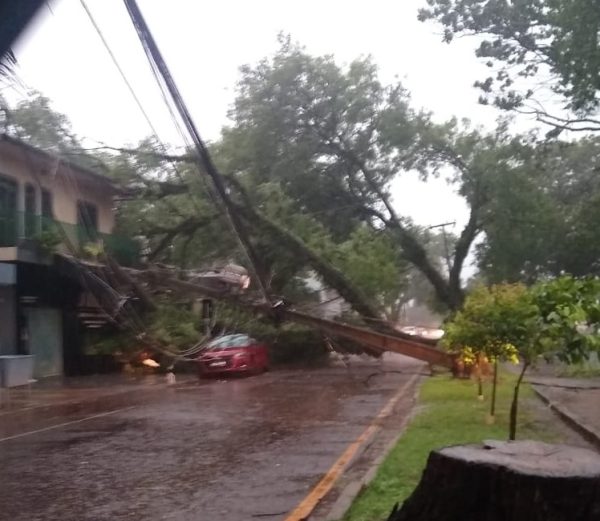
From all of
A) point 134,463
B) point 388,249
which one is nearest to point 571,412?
point 134,463

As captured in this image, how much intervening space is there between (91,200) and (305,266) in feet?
21.4

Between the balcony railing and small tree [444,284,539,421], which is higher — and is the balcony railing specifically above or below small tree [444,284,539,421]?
above

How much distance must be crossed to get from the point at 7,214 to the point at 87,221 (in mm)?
2627

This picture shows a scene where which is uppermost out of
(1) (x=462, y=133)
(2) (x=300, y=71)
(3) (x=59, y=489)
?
(2) (x=300, y=71)

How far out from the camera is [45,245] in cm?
2448

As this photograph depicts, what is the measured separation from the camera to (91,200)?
26875 millimetres

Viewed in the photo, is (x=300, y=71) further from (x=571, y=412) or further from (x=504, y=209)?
(x=571, y=412)

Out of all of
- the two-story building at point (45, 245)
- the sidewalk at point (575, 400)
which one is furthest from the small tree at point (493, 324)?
the two-story building at point (45, 245)

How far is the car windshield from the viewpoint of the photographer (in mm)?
26281

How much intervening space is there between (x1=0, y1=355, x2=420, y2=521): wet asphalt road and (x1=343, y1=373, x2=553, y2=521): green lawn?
737 millimetres

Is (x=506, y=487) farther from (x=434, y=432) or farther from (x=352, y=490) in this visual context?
(x=434, y=432)

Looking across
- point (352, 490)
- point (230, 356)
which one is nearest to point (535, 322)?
point (352, 490)

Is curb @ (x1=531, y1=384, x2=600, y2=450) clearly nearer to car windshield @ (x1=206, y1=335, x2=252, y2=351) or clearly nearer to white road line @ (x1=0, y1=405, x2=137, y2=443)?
white road line @ (x1=0, y1=405, x2=137, y2=443)

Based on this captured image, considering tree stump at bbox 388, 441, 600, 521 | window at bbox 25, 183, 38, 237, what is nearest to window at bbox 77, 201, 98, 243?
window at bbox 25, 183, 38, 237
